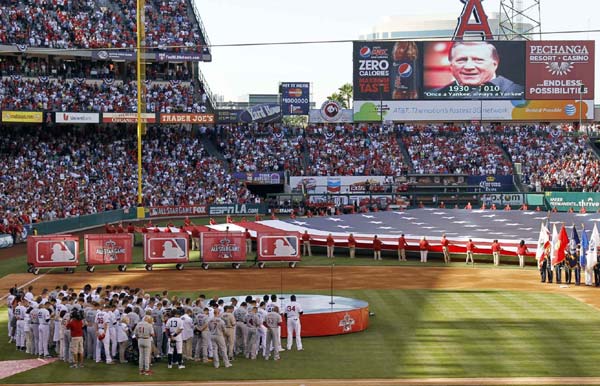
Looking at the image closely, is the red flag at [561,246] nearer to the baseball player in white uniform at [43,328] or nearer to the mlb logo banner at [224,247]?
the mlb logo banner at [224,247]

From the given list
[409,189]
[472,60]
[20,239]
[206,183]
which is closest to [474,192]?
[409,189]

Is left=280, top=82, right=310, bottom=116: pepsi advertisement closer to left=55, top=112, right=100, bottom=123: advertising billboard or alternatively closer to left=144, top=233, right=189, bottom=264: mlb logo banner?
left=55, top=112, right=100, bottom=123: advertising billboard

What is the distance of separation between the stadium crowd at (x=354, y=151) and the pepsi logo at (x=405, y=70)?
542 centimetres

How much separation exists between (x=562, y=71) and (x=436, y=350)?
6650 cm

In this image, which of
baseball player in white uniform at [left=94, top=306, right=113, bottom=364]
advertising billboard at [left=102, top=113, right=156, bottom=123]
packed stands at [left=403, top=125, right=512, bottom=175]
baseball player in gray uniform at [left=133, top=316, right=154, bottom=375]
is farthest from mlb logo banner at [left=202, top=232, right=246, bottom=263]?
packed stands at [left=403, top=125, right=512, bottom=175]

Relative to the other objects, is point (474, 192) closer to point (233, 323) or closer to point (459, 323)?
point (459, 323)

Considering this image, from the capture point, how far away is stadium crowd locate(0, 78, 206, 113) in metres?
72.2

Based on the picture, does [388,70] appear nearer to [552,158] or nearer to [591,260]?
[552,158]

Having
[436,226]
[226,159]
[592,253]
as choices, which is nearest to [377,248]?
[436,226]

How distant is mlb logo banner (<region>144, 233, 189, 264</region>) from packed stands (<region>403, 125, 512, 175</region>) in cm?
4147

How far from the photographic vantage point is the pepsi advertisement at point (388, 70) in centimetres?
8581

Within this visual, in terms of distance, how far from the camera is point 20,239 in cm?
5416

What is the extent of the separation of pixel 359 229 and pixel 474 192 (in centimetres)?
2420

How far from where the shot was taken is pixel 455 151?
84.0 meters
